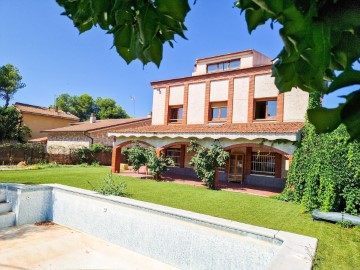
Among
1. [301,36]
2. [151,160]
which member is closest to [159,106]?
[151,160]

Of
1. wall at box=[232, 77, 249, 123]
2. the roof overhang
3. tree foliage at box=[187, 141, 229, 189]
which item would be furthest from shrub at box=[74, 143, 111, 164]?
tree foliage at box=[187, 141, 229, 189]

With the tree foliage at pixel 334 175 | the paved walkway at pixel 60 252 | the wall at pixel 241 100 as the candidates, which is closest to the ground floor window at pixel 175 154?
the wall at pixel 241 100

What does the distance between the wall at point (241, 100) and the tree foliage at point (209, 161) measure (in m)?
4.90

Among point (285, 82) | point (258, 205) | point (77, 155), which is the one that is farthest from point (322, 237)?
point (77, 155)

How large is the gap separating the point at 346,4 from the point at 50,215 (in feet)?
37.4

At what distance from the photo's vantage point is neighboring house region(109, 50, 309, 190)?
18.2m

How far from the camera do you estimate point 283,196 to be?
14.3 metres

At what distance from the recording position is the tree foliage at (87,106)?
214 feet

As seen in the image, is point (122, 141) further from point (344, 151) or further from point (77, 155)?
point (344, 151)

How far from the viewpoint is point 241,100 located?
21.4 m

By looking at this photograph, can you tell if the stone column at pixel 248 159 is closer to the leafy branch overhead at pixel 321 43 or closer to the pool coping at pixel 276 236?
the pool coping at pixel 276 236

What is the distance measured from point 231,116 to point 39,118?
32568mm

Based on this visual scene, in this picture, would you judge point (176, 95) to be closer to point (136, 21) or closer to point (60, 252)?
point (60, 252)

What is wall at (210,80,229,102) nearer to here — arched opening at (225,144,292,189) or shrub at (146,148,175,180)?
arched opening at (225,144,292,189)
